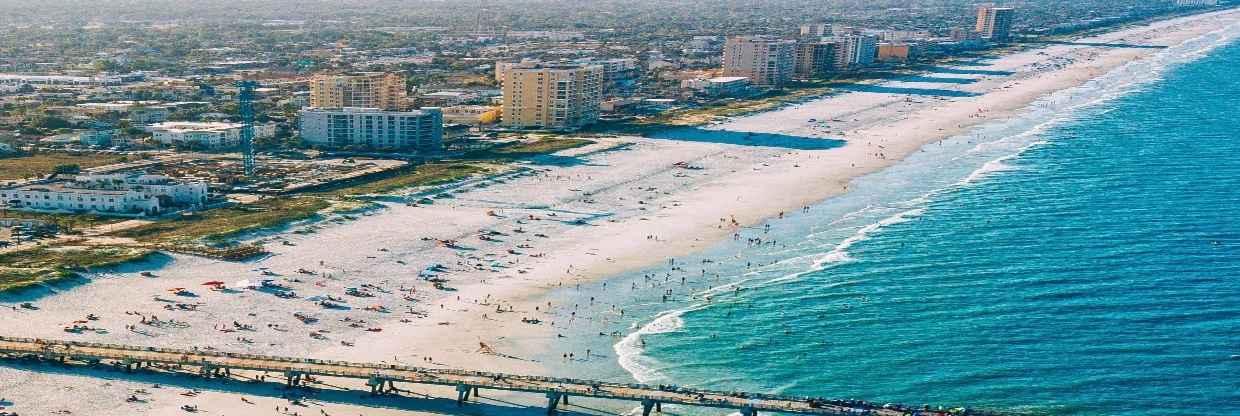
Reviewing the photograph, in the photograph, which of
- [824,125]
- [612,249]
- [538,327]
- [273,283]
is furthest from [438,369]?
[824,125]

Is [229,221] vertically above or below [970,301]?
below

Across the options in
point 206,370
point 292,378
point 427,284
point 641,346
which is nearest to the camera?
point 292,378

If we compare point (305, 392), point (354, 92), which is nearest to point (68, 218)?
point (305, 392)

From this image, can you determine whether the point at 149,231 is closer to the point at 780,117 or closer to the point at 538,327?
the point at 538,327

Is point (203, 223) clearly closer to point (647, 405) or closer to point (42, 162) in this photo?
point (42, 162)

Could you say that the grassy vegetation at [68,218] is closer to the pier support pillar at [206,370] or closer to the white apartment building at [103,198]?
the white apartment building at [103,198]

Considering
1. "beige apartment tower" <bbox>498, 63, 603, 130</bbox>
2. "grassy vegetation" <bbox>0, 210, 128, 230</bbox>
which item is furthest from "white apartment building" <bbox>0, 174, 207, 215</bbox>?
"beige apartment tower" <bbox>498, 63, 603, 130</bbox>
